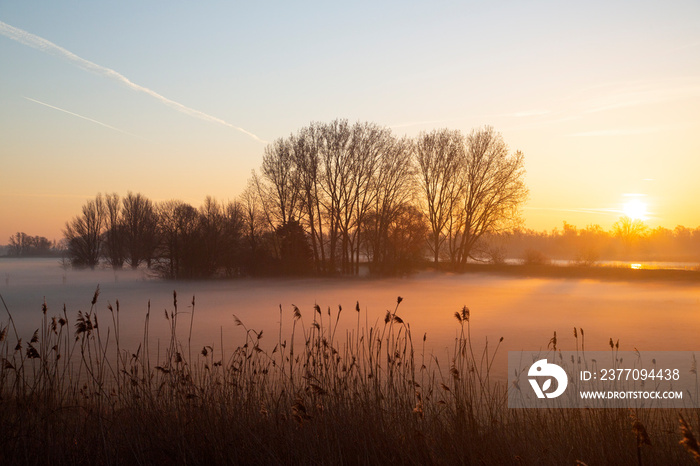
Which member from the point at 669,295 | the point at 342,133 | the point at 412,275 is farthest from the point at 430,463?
the point at 412,275

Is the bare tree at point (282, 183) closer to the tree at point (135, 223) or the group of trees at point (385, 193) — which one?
the group of trees at point (385, 193)

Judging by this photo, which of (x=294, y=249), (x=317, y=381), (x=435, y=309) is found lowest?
(x=435, y=309)

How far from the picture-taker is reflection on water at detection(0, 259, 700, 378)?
13148mm

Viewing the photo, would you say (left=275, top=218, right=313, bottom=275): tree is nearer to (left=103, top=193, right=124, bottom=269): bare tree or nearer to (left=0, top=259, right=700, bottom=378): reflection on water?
(left=0, top=259, right=700, bottom=378): reflection on water

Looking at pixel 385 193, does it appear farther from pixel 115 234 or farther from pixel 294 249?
pixel 115 234

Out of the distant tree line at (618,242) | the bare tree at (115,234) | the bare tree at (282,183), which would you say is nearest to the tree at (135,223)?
the bare tree at (115,234)

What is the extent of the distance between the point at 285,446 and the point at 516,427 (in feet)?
6.55

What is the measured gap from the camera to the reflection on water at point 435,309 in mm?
13148

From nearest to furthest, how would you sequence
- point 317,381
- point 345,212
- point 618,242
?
point 317,381 → point 345,212 → point 618,242

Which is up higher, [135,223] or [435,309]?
[135,223]

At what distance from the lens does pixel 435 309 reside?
67.5 feet

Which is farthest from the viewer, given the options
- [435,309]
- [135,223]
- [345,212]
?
[135,223]

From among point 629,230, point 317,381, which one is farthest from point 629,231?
point 317,381

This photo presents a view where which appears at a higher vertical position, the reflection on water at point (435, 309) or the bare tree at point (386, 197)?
the bare tree at point (386, 197)
